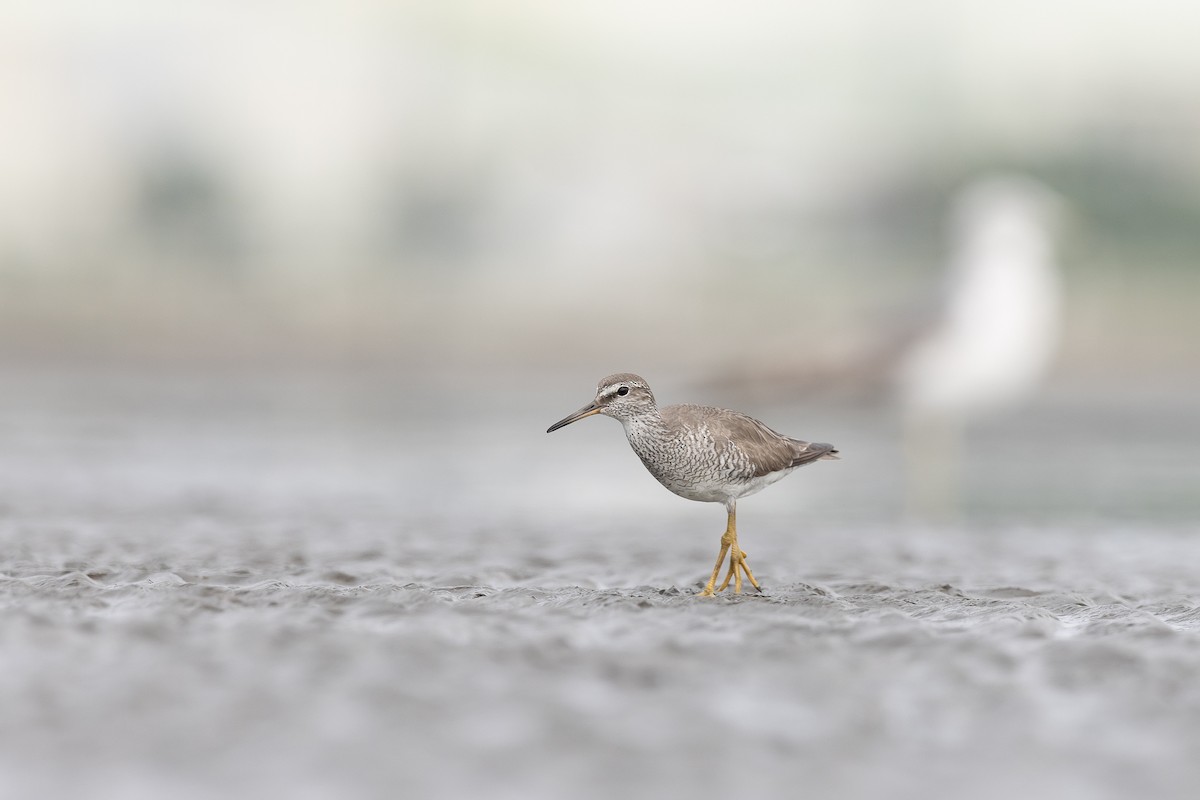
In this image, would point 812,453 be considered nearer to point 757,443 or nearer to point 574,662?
point 757,443

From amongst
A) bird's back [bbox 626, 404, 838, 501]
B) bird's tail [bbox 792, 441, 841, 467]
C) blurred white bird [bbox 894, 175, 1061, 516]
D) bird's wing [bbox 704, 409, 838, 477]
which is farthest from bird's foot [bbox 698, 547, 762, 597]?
blurred white bird [bbox 894, 175, 1061, 516]

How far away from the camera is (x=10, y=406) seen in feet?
56.8

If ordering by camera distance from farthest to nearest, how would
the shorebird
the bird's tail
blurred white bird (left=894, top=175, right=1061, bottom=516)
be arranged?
blurred white bird (left=894, top=175, right=1061, bottom=516), the bird's tail, the shorebird

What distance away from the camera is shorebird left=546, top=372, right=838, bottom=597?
5922 mm

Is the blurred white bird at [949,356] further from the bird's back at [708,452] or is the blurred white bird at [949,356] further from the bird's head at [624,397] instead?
the bird's head at [624,397]

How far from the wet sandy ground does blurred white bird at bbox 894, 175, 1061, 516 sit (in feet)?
13.7

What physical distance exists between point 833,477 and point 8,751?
Result: 10087mm

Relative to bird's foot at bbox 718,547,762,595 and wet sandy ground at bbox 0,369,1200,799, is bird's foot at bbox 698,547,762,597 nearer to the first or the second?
bird's foot at bbox 718,547,762,595

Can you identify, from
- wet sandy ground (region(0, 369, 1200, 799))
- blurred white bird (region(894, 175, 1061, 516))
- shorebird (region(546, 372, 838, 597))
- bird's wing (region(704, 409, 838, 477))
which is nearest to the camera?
wet sandy ground (region(0, 369, 1200, 799))

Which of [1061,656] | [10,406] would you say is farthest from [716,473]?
[10,406]

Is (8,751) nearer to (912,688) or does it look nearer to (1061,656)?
(912,688)

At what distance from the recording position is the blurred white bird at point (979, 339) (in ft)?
38.4

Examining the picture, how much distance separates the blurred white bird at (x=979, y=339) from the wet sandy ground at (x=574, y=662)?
164 inches

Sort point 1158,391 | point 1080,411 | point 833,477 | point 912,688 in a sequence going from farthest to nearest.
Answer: point 1158,391, point 1080,411, point 833,477, point 912,688
